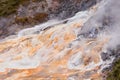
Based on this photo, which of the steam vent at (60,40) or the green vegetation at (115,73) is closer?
the green vegetation at (115,73)

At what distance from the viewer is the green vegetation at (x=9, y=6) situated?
24203mm

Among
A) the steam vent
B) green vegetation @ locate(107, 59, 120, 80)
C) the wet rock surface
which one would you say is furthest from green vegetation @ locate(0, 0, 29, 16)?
green vegetation @ locate(107, 59, 120, 80)

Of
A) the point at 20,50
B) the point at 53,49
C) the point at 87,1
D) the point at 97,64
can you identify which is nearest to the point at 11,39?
the point at 20,50

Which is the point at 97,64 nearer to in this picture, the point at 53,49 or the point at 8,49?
the point at 53,49

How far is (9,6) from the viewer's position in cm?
2503

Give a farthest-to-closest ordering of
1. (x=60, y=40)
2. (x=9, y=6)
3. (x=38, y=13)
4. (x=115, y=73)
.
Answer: (x=9, y=6)
(x=38, y=13)
(x=60, y=40)
(x=115, y=73)

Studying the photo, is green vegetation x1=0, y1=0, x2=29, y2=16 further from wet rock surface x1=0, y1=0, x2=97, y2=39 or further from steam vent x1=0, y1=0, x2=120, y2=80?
wet rock surface x1=0, y1=0, x2=97, y2=39

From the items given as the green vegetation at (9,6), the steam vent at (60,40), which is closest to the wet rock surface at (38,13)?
the steam vent at (60,40)

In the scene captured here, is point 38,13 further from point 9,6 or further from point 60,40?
point 60,40

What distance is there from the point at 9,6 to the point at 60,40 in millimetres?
7957

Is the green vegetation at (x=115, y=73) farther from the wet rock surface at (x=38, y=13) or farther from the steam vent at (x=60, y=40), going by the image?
the wet rock surface at (x=38, y=13)

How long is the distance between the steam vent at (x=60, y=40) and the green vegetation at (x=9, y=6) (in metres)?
0.01

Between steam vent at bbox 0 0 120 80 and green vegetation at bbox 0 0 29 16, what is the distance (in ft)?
0.05

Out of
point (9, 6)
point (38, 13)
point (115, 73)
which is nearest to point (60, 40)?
point (115, 73)
